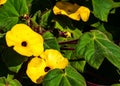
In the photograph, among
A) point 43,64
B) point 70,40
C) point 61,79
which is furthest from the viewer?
point 70,40

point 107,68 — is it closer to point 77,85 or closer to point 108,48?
point 108,48

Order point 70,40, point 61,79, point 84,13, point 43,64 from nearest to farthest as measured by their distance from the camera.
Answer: point 61,79 < point 43,64 < point 70,40 < point 84,13

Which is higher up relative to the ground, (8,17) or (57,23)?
(8,17)

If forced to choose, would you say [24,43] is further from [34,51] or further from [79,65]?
[79,65]

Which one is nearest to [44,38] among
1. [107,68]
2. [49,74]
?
[49,74]

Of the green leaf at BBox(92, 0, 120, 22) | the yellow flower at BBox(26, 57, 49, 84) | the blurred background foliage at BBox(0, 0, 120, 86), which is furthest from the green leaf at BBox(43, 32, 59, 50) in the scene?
the green leaf at BBox(92, 0, 120, 22)

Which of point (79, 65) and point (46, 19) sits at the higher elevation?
point (46, 19)

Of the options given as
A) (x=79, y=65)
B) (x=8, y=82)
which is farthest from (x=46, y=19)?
(x=8, y=82)
